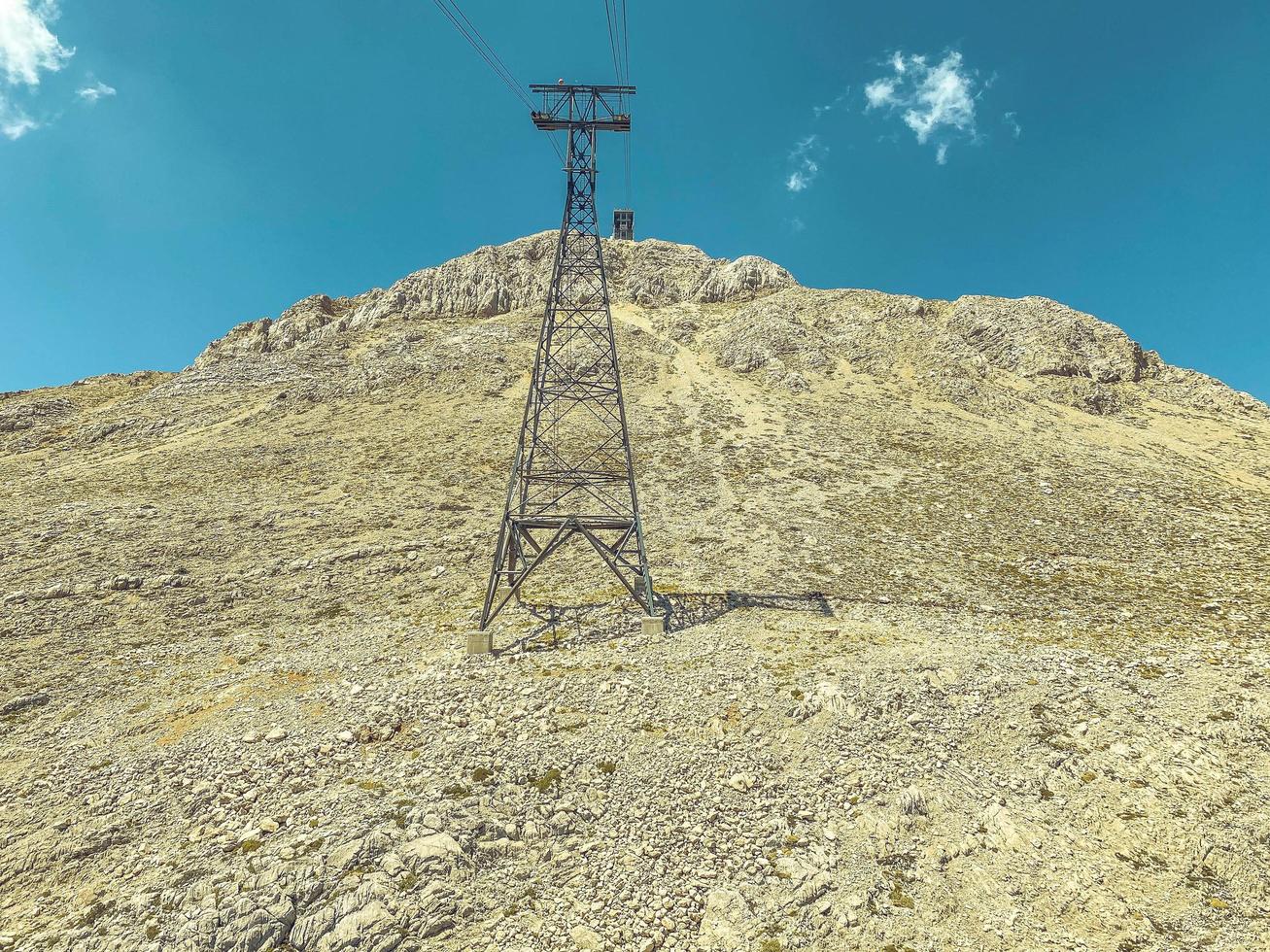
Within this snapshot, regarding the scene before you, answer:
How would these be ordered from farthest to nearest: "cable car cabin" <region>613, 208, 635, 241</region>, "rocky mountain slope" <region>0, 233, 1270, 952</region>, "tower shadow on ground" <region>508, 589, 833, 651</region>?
1. "cable car cabin" <region>613, 208, 635, 241</region>
2. "tower shadow on ground" <region>508, 589, 833, 651</region>
3. "rocky mountain slope" <region>0, 233, 1270, 952</region>

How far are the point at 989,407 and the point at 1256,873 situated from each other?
44.9 m

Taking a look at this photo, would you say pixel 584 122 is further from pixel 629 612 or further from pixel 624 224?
pixel 624 224

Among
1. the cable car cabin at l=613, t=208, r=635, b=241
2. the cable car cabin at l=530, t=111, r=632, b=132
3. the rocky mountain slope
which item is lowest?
the rocky mountain slope

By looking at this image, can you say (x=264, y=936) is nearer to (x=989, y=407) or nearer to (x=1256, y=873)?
(x=1256, y=873)

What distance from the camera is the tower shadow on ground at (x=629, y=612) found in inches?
617

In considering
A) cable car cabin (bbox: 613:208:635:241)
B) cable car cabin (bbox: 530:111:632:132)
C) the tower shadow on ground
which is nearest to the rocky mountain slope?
the tower shadow on ground

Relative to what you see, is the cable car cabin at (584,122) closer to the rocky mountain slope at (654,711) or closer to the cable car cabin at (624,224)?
the rocky mountain slope at (654,711)

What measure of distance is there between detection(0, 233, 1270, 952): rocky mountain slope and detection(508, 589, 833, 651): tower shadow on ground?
18cm

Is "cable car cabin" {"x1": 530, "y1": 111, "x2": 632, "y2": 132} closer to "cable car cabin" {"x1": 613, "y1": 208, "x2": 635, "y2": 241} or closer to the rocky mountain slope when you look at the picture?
the rocky mountain slope

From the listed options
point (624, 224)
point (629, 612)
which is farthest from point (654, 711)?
point (624, 224)

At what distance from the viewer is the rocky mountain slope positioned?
766cm

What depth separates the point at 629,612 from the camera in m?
17.3

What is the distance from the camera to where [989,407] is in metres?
45.0

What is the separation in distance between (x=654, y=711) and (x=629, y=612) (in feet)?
17.8
